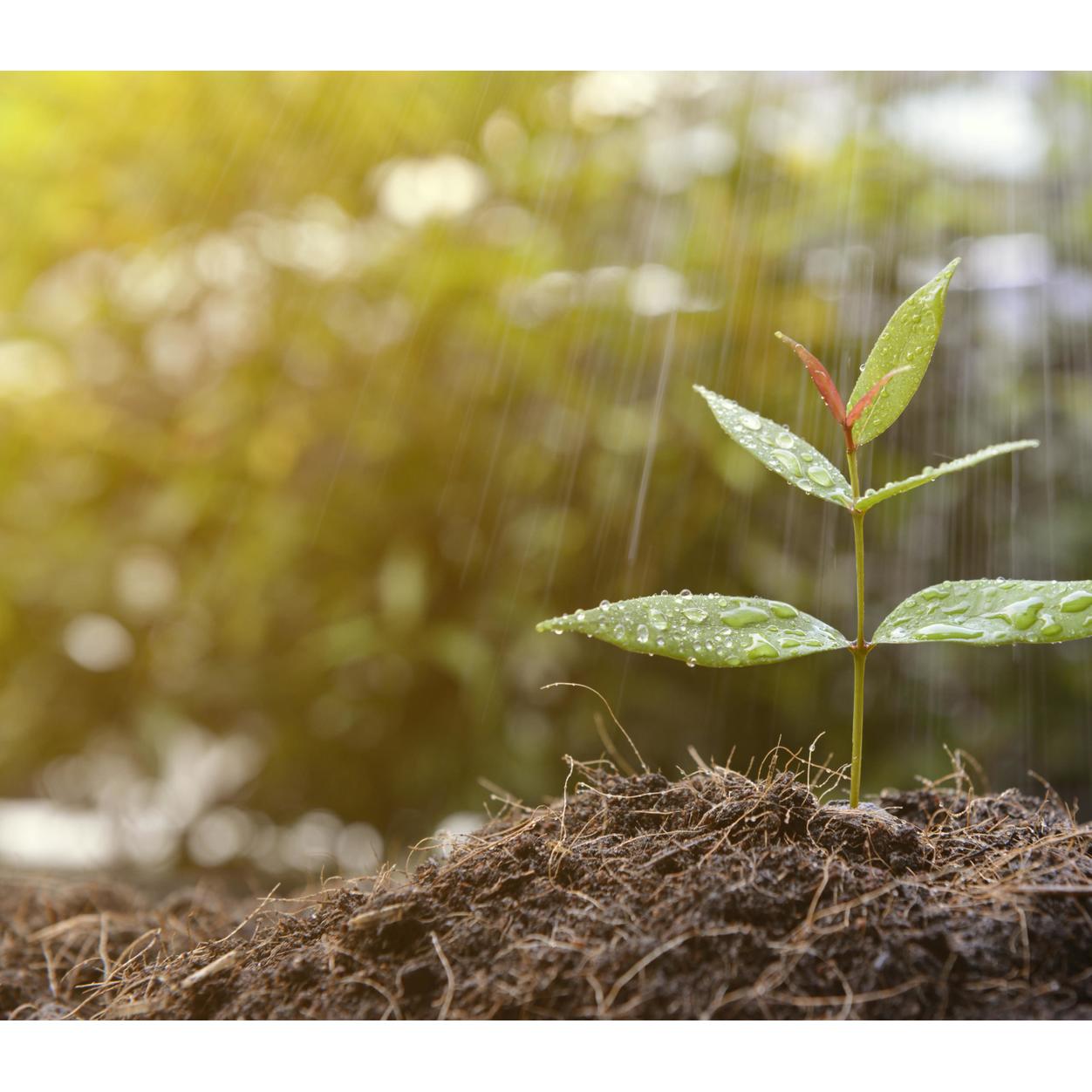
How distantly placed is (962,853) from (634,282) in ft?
2.94

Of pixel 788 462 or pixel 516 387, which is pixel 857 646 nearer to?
pixel 788 462

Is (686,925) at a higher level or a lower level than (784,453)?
lower

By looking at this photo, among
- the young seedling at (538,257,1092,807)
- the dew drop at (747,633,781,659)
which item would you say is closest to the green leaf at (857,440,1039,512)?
the young seedling at (538,257,1092,807)

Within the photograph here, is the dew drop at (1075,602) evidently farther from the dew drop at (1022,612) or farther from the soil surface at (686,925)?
the soil surface at (686,925)

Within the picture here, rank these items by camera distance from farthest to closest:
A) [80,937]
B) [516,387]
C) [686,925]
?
[516,387], [80,937], [686,925]

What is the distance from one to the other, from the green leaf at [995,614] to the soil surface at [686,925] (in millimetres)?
142

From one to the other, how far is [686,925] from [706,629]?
170mm

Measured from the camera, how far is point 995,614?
55cm

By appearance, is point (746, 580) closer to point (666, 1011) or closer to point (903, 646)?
point (903, 646)

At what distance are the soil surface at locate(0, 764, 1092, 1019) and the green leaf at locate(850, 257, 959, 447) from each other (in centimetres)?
26

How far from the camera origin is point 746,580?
1.30 m

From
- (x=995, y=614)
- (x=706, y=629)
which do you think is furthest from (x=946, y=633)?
(x=706, y=629)

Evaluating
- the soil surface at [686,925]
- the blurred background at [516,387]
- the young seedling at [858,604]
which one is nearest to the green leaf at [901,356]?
the young seedling at [858,604]

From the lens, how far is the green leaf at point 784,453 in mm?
599
